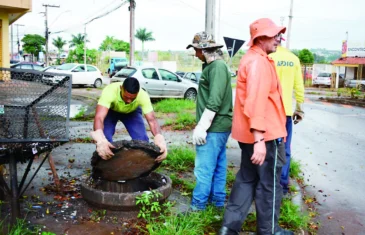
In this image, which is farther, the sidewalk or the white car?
the white car

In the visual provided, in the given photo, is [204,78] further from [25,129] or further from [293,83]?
[25,129]

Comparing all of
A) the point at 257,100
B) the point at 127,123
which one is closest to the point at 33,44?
the point at 127,123

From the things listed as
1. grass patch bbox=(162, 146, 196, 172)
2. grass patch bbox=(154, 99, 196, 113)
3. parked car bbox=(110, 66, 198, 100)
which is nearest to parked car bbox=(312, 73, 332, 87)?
parked car bbox=(110, 66, 198, 100)

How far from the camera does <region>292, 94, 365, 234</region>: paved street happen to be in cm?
485

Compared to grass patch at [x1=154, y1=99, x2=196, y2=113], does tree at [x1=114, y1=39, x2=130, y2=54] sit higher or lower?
higher

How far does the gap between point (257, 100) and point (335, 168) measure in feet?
Result: 14.9

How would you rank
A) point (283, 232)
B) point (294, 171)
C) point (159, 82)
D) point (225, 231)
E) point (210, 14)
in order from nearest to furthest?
1. point (225, 231)
2. point (283, 232)
3. point (294, 171)
4. point (210, 14)
5. point (159, 82)

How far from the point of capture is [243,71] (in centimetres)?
357

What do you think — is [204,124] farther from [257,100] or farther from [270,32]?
[270,32]

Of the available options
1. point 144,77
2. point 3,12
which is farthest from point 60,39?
point 144,77

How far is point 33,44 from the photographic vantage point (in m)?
95.8

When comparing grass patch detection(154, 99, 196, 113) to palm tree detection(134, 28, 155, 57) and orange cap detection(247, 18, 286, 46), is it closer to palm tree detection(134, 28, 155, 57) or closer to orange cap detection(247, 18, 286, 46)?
orange cap detection(247, 18, 286, 46)

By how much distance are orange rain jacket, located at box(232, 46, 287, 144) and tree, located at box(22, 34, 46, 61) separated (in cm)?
9778

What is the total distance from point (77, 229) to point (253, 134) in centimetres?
193
